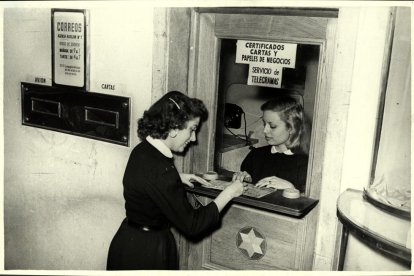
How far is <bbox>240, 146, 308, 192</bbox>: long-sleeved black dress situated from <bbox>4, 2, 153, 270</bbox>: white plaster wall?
74cm

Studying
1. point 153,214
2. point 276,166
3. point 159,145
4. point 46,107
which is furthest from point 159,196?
point 46,107

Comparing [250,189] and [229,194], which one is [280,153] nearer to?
[250,189]

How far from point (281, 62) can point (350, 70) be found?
15.2 inches

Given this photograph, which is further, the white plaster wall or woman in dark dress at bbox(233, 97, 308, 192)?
the white plaster wall

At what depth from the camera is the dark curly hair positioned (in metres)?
2.19

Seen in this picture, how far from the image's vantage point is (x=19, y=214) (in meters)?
3.33

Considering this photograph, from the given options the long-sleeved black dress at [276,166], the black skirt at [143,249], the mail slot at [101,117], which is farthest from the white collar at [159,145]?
the long-sleeved black dress at [276,166]

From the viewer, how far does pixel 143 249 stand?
7.46 ft

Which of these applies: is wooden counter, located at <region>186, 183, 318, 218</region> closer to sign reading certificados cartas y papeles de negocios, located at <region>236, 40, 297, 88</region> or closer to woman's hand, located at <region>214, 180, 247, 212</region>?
woman's hand, located at <region>214, 180, 247, 212</region>

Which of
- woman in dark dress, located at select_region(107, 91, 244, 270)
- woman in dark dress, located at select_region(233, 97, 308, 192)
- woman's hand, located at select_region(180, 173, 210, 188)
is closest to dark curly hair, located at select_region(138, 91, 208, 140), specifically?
woman in dark dress, located at select_region(107, 91, 244, 270)

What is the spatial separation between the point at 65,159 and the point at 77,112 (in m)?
0.38

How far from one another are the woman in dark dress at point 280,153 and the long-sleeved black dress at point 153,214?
441 mm

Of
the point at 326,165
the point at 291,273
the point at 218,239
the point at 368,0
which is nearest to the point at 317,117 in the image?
the point at 326,165

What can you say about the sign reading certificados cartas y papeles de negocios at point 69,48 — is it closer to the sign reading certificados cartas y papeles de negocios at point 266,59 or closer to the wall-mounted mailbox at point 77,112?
the wall-mounted mailbox at point 77,112
